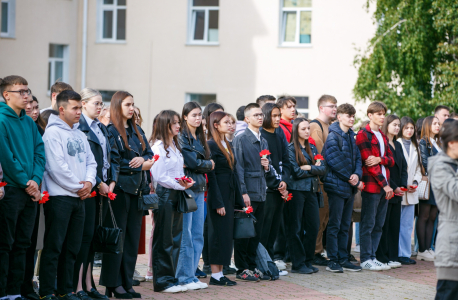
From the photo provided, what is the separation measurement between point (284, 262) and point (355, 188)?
5.06 feet

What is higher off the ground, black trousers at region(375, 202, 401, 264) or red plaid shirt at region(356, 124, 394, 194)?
red plaid shirt at region(356, 124, 394, 194)

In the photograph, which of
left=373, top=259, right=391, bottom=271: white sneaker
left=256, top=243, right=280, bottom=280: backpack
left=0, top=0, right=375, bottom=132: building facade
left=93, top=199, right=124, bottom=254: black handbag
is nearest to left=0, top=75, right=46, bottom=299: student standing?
left=93, top=199, right=124, bottom=254: black handbag

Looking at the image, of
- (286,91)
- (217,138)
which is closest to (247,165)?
(217,138)

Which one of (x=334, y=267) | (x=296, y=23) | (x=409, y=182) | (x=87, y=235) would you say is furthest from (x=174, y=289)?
(x=296, y=23)

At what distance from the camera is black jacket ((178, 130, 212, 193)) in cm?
759

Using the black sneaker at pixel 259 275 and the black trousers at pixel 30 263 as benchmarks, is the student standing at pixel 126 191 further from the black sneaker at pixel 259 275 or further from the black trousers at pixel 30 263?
the black sneaker at pixel 259 275

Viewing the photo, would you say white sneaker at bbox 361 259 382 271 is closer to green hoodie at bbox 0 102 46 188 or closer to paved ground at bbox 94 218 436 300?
paved ground at bbox 94 218 436 300

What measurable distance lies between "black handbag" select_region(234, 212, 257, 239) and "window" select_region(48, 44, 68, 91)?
15.4 meters

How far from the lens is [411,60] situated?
14.6 meters

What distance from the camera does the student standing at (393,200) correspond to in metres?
9.88

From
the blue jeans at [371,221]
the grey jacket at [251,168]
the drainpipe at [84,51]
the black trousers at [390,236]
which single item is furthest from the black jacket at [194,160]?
the drainpipe at [84,51]

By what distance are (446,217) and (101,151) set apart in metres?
3.62

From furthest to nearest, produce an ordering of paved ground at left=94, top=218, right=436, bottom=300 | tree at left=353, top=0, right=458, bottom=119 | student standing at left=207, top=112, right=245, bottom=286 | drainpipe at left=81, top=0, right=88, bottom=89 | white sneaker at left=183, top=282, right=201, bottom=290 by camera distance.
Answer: drainpipe at left=81, top=0, right=88, bottom=89 < tree at left=353, top=0, right=458, bottom=119 < student standing at left=207, top=112, right=245, bottom=286 < white sneaker at left=183, top=282, right=201, bottom=290 < paved ground at left=94, top=218, right=436, bottom=300

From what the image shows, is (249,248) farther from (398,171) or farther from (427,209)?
(427,209)
